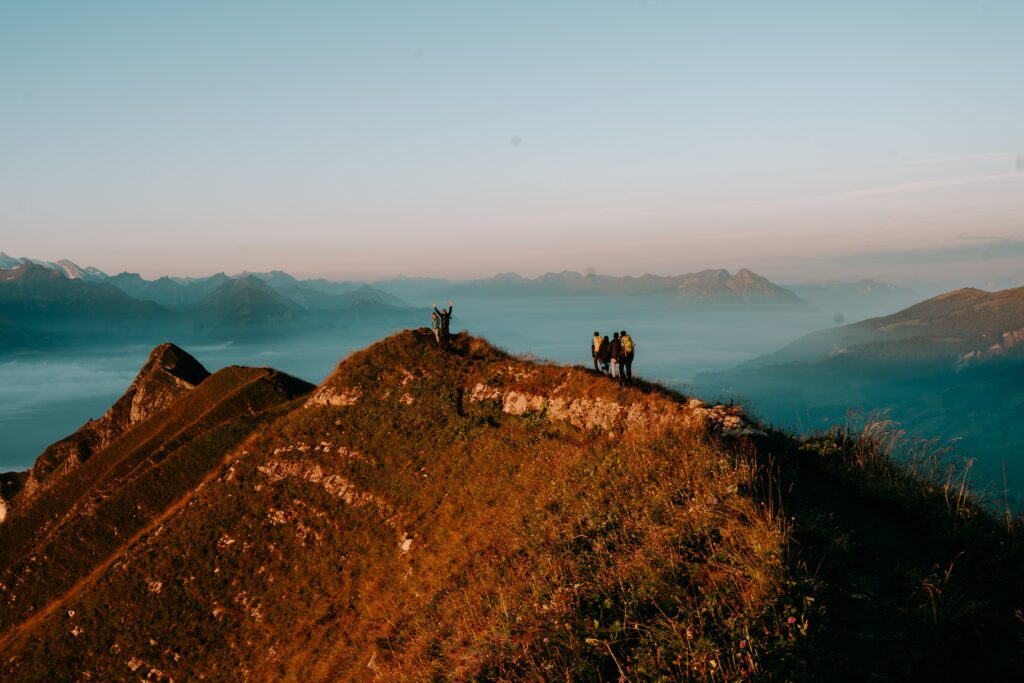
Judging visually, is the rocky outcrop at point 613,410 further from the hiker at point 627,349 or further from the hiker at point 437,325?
the hiker at point 437,325

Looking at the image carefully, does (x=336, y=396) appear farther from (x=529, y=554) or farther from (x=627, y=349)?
(x=529, y=554)

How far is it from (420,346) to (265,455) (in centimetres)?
1367

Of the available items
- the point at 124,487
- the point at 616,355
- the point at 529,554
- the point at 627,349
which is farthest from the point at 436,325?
the point at 124,487

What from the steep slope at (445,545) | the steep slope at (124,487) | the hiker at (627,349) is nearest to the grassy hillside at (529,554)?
the steep slope at (445,545)

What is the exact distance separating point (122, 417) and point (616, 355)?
3410 inches

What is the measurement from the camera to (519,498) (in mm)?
19484

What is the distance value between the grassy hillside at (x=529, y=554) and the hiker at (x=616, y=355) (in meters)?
1.38

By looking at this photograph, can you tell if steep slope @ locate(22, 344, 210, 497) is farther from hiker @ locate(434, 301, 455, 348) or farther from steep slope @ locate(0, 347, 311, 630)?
hiker @ locate(434, 301, 455, 348)

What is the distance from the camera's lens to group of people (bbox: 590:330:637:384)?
2591 centimetres

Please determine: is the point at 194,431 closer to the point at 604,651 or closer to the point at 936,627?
the point at 604,651

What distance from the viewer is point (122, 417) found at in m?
78.5

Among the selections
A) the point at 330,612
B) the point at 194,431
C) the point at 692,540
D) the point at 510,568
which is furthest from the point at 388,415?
the point at 194,431

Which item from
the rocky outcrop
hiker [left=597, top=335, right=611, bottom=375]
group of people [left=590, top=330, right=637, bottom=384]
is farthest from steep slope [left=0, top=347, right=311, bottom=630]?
hiker [left=597, top=335, right=611, bottom=375]

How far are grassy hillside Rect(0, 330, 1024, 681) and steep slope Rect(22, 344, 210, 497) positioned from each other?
42.2 meters
